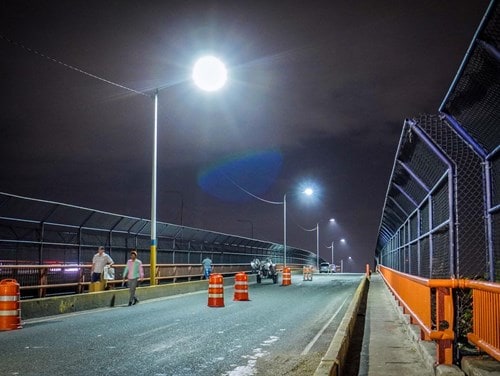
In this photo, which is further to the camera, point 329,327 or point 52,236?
point 52,236

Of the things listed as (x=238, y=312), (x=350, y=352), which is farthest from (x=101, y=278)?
(x=350, y=352)

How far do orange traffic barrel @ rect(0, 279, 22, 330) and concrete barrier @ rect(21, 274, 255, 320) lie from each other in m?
2.12

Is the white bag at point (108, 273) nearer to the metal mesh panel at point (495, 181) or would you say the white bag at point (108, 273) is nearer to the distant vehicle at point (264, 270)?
the metal mesh panel at point (495, 181)

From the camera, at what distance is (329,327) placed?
40.7 feet

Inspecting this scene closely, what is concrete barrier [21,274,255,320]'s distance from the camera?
46.1 ft

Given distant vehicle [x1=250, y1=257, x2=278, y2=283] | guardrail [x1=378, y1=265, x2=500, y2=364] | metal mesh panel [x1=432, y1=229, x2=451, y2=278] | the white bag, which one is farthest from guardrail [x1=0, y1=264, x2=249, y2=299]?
guardrail [x1=378, y1=265, x2=500, y2=364]

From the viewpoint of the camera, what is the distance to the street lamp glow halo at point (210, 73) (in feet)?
62.1

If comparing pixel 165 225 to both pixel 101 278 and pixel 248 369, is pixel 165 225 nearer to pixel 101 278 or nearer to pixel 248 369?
pixel 101 278

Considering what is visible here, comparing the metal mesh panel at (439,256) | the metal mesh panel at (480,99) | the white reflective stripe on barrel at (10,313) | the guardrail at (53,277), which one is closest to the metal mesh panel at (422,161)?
the metal mesh panel at (439,256)

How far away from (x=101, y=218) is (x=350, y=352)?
14695 millimetres

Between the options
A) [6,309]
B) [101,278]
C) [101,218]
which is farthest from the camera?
[101,218]

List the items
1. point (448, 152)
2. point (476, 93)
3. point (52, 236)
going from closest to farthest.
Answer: point (476, 93)
point (448, 152)
point (52, 236)

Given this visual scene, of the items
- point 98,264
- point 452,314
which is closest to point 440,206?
point 452,314

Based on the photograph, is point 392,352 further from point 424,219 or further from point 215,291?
point 215,291
